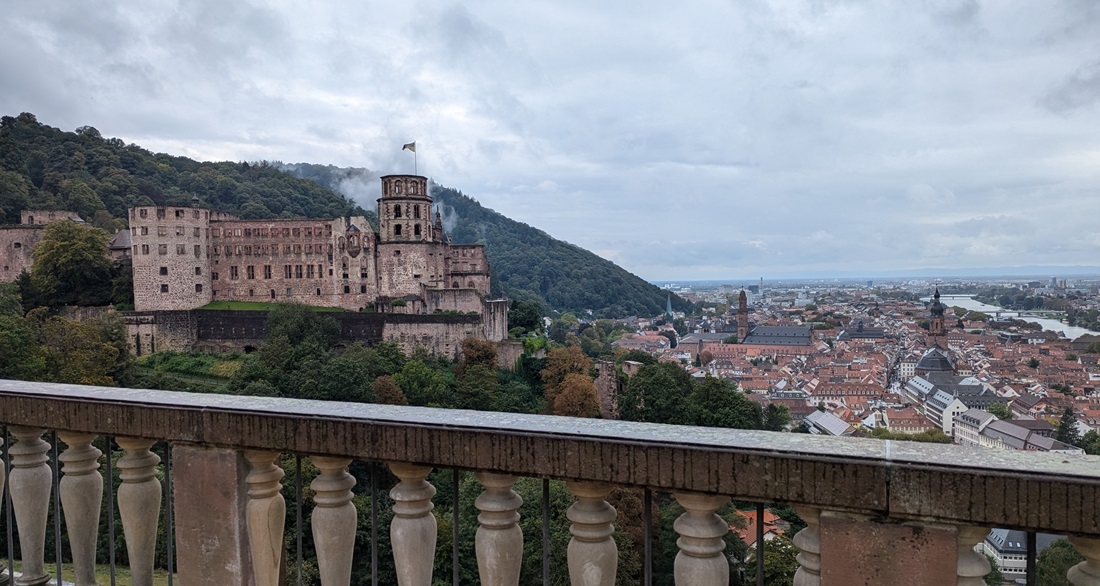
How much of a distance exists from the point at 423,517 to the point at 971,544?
209cm

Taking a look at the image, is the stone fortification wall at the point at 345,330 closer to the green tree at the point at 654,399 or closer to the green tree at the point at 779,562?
the green tree at the point at 654,399

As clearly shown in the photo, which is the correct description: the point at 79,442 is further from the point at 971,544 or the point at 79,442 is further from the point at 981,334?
the point at 981,334

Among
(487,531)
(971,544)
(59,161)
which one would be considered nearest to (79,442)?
(487,531)

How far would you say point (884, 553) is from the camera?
8.27ft

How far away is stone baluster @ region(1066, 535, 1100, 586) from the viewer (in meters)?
2.35

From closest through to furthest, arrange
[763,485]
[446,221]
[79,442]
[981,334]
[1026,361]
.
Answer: [763,485], [79,442], [1026,361], [981,334], [446,221]

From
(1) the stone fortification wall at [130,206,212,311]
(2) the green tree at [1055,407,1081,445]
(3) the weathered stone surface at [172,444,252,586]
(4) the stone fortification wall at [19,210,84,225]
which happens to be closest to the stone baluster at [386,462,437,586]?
(3) the weathered stone surface at [172,444,252,586]

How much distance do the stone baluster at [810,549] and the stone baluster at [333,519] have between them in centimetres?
185

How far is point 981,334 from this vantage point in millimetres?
158875

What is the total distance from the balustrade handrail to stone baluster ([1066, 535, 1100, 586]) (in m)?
0.10

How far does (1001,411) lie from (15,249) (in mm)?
90652

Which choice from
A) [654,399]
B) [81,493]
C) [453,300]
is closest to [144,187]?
[453,300]

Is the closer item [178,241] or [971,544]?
[971,544]

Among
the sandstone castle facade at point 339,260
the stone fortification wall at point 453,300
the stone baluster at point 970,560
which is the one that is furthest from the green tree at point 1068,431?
the stone baluster at point 970,560
